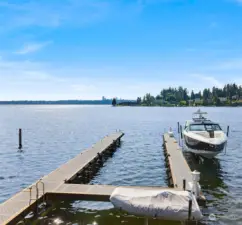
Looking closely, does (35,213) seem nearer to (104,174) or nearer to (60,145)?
(104,174)

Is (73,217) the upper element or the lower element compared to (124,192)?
lower

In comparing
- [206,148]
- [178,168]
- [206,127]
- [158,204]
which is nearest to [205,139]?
[206,148]

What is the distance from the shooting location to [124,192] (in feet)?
38.5

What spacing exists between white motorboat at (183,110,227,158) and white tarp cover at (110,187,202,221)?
14.0 m

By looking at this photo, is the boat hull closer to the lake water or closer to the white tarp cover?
the lake water

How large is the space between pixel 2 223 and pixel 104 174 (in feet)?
43.3

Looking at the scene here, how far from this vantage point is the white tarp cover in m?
10.7

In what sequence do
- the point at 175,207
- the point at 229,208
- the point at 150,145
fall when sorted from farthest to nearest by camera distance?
the point at 150,145
the point at 229,208
the point at 175,207

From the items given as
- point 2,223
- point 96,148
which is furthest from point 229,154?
point 2,223

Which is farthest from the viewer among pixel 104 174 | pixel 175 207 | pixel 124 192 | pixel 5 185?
pixel 104 174

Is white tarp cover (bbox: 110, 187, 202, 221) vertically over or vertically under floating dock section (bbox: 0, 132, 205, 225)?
over

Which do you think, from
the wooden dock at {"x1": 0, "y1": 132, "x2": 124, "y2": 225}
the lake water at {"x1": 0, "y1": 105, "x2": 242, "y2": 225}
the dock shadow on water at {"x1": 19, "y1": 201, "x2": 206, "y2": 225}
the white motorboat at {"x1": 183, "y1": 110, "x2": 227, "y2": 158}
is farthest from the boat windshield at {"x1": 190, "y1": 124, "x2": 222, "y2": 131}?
the dock shadow on water at {"x1": 19, "y1": 201, "x2": 206, "y2": 225}

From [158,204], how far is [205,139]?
50.8 feet

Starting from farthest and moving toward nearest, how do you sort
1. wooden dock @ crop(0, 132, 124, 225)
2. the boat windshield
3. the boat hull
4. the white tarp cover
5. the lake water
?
the boat windshield
the boat hull
the lake water
wooden dock @ crop(0, 132, 124, 225)
the white tarp cover
